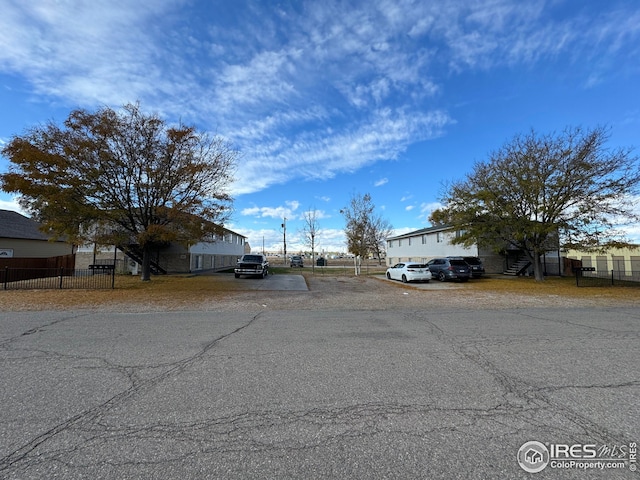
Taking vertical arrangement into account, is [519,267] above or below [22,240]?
below

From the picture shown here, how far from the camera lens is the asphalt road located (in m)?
2.62

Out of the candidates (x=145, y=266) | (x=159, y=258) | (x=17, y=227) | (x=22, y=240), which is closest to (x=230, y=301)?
(x=145, y=266)

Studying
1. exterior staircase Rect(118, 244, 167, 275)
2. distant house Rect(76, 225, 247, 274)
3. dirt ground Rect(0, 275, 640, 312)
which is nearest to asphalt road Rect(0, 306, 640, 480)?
dirt ground Rect(0, 275, 640, 312)

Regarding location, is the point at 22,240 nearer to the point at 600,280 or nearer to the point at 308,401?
the point at 308,401

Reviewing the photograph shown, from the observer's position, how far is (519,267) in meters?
29.8

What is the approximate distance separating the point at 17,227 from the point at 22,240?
2676 millimetres

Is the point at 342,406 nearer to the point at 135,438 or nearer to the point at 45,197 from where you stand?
the point at 135,438

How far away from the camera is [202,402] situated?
371 centimetres

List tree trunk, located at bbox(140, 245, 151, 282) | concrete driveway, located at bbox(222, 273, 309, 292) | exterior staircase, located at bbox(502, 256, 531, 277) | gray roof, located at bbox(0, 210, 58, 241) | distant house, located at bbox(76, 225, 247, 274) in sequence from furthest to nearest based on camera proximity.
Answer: gray roof, located at bbox(0, 210, 58, 241) → exterior staircase, located at bbox(502, 256, 531, 277) → distant house, located at bbox(76, 225, 247, 274) → tree trunk, located at bbox(140, 245, 151, 282) → concrete driveway, located at bbox(222, 273, 309, 292)

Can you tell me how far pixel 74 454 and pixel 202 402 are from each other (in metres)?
1.21

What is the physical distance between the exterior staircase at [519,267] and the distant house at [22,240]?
123 ft

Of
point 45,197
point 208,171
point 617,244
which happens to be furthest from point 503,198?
point 45,197

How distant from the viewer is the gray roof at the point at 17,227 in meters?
29.8

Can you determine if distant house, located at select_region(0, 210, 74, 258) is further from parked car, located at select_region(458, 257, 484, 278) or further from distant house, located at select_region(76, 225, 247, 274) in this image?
parked car, located at select_region(458, 257, 484, 278)
